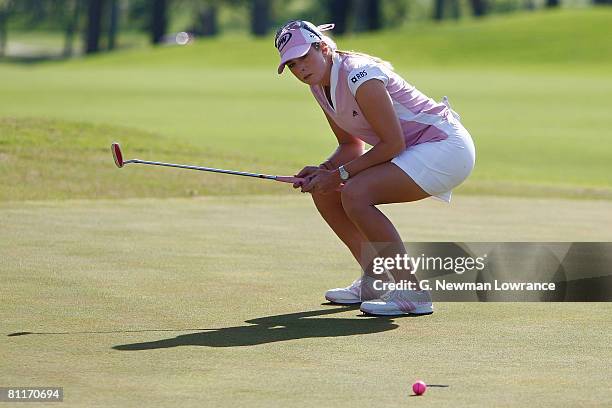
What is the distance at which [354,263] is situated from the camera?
31.0 ft

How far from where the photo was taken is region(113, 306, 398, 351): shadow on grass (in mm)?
6504

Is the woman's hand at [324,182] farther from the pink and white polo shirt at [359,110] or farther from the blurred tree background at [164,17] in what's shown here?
the blurred tree background at [164,17]

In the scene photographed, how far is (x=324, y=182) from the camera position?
24.7ft

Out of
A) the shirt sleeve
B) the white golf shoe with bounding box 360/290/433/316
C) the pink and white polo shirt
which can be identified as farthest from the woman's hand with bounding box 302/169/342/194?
the white golf shoe with bounding box 360/290/433/316

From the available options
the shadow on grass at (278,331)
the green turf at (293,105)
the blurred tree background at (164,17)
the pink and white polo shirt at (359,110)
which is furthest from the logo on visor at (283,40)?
the blurred tree background at (164,17)

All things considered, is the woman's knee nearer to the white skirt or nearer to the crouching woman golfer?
the crouching woman golfer

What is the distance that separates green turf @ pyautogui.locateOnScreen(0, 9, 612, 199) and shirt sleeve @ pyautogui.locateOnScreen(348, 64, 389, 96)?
703 centimetres

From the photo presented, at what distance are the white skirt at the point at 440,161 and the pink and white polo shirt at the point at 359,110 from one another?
0.06 metres

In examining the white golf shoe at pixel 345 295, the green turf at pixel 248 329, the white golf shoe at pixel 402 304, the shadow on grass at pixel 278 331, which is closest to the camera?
the green turf at pixel 248 329

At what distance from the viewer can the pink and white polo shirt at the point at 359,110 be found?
23.7 feet

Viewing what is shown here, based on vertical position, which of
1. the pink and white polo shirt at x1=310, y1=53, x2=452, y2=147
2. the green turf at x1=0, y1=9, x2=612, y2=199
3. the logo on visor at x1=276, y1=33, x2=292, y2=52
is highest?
the logo on visor at x1=276, y1=33, x2=292, y2=52

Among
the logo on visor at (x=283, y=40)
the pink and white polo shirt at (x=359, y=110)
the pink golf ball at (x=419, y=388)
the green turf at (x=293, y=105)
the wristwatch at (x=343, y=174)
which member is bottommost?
the green turf at (x=293, y=105)

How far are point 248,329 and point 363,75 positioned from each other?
149cm

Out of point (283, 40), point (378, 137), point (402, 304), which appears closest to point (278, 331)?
point (402, 304)
